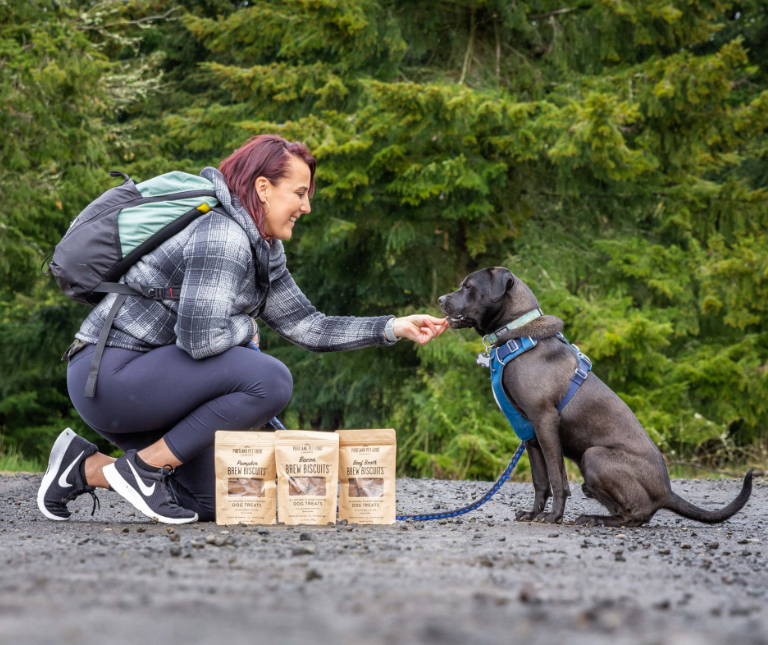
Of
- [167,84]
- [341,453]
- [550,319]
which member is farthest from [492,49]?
[341,453]

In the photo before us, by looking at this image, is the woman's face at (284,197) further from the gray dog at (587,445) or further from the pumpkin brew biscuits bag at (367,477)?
the gray dog at (587,445)

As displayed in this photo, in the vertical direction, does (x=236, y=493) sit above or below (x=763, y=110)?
below

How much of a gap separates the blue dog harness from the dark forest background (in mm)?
4023

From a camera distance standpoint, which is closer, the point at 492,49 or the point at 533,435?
the point at 533,435

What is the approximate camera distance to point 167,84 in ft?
47.5

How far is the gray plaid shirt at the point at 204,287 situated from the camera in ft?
12.8

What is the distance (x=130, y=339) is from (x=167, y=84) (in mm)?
11293

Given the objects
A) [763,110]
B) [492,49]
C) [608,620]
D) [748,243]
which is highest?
[492,49]

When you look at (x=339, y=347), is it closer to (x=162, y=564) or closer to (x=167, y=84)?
(x=162, y=564)

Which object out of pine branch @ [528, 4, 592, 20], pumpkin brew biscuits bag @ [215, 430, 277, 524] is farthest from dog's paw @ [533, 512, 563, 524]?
pine branch @ [528, 4, 592, 20]

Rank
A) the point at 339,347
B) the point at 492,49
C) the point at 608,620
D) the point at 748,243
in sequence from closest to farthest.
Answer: the point at 608,620, the point at 339,347, the point at 748,243, the point at 492,49

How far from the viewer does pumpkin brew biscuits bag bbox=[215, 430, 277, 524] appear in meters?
3.91

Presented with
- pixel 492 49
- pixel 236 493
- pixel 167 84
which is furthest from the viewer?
pixel 167 84

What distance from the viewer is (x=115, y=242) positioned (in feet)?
13.1
